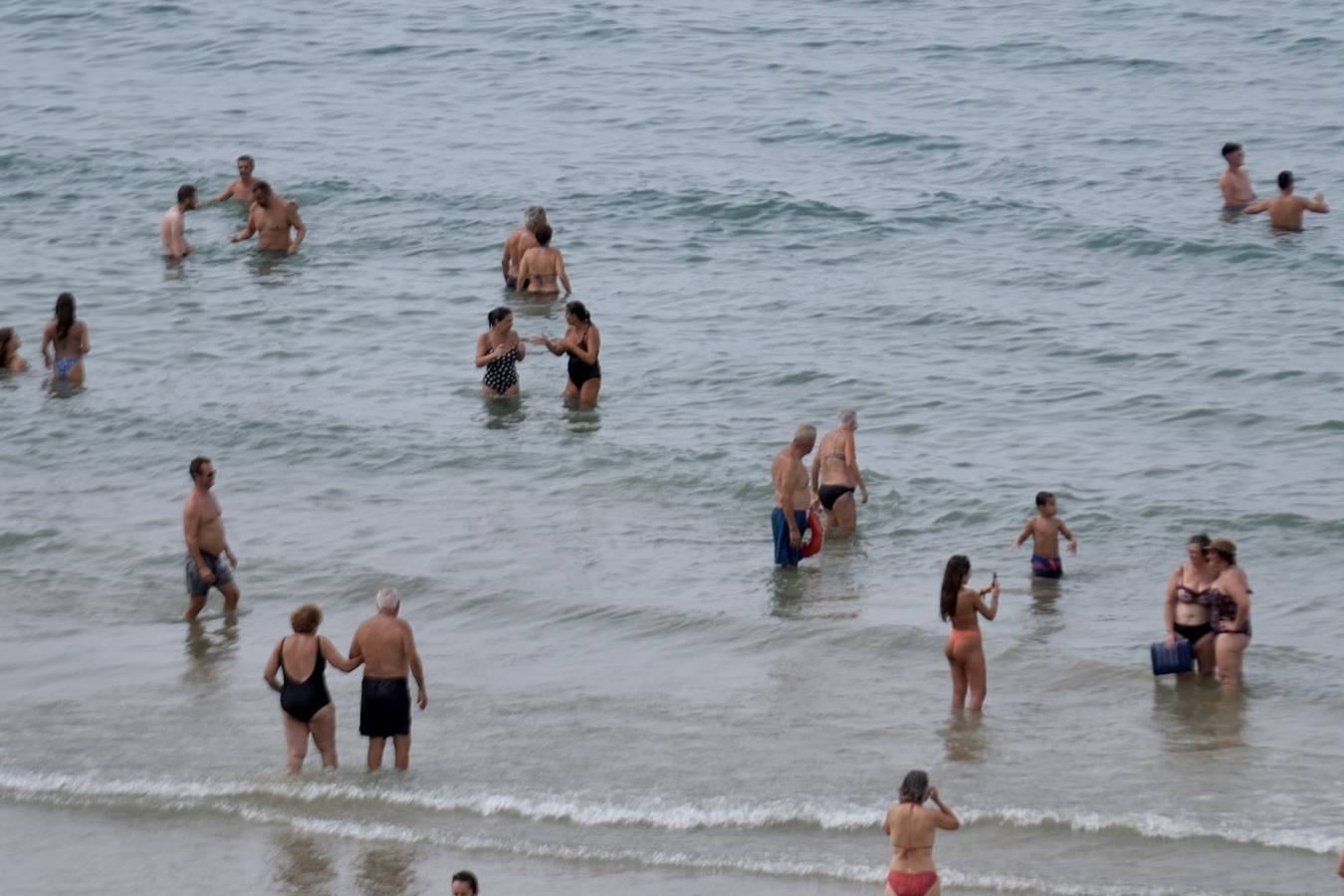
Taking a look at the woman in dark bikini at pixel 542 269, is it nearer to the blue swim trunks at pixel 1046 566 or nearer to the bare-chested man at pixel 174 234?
the bare-chested man at pixel 174 234

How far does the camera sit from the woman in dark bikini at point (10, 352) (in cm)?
2141

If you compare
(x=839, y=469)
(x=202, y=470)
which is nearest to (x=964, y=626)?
(x=839, y=469)

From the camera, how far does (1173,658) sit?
43.6 feet

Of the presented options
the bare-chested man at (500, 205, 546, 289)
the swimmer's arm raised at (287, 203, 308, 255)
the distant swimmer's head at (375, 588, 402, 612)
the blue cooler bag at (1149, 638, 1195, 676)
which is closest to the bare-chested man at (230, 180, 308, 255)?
the swimmer's arm raised at (287, 203, 308, 255)

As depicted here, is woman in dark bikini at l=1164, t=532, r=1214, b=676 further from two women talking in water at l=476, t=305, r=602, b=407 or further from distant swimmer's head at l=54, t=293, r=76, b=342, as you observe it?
distant swimmer's head at l=54, t=293, r=76, b=342

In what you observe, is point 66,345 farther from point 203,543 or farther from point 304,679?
point 304,679

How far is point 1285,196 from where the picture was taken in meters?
24.3

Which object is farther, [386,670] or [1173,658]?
[1173,658]

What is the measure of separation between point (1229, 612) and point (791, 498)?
373cm

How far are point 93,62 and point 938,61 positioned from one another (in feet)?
54.5

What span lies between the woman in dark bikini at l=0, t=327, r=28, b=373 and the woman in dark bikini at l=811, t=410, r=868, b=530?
9.76m

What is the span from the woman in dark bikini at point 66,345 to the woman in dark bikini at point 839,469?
8637 mm

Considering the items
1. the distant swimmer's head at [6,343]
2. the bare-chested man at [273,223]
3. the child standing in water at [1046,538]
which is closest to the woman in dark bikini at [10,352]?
the distant swimmer's head at [6,343]

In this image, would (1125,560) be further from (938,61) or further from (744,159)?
(938,61)
